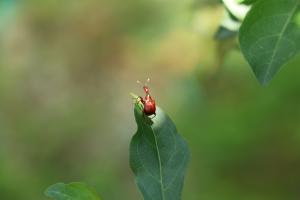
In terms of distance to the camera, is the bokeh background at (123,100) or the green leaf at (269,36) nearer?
the green leaf at (269,36)

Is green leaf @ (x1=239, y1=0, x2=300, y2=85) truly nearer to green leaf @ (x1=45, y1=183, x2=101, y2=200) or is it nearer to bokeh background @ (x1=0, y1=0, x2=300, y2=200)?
green leaf @ (x1=45, y1=183, x2=101, y2=200)

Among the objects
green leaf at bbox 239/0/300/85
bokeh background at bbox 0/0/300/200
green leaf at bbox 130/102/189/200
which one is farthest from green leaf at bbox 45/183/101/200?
bokeh background at bbox 0/0/300/200

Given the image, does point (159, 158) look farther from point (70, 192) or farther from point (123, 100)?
point (123, 100)

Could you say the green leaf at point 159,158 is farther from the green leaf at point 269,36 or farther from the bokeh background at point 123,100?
the bokeh background at point 123,100

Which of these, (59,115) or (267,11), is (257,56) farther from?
(59,115)

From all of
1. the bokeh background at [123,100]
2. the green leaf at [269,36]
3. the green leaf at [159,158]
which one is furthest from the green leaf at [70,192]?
the bokeh background at [123,100]
